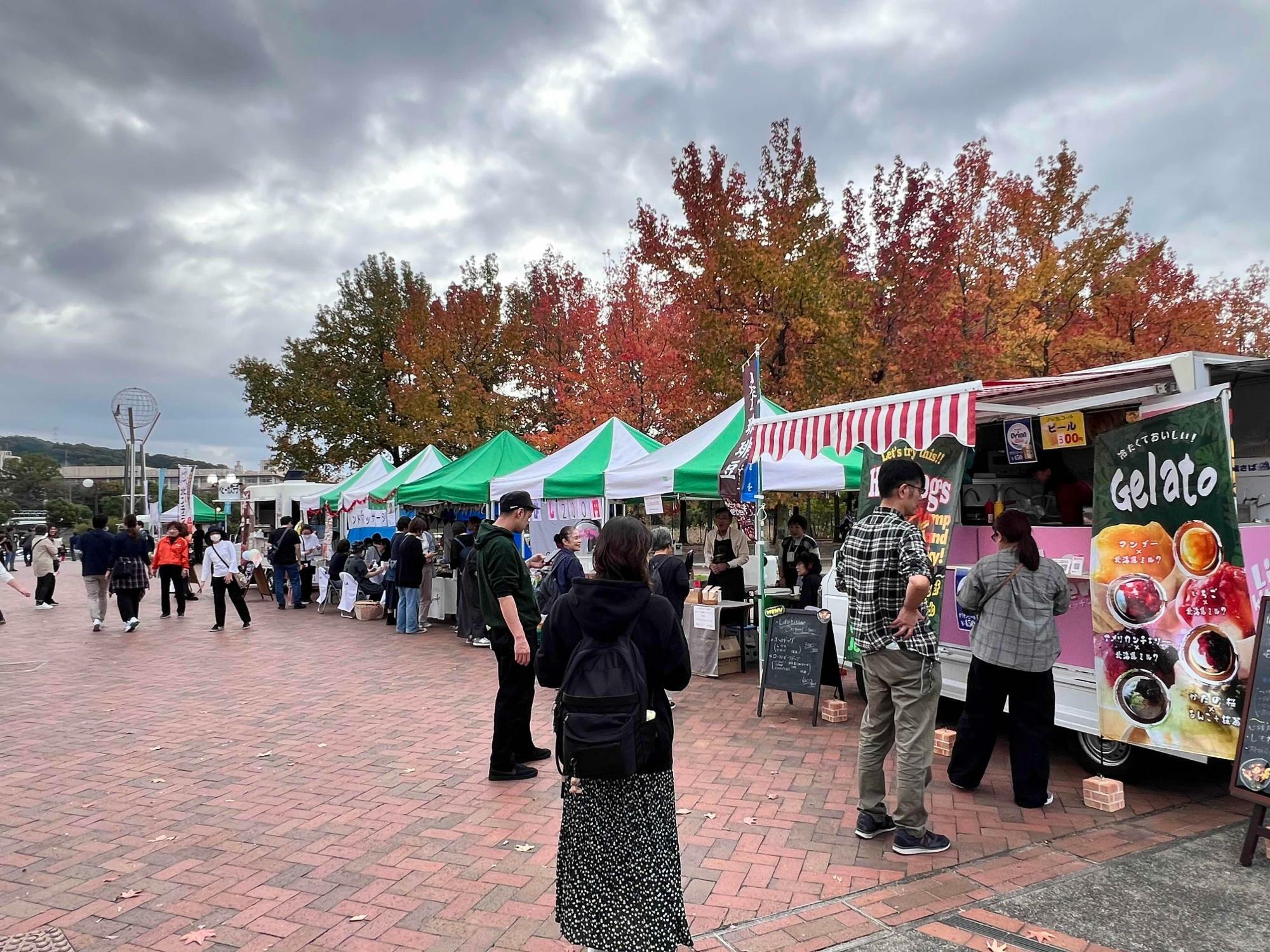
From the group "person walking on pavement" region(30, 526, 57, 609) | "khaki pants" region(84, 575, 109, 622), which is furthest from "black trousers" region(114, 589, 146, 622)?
"person walking on pavement" region(30, 526, 57, 609)

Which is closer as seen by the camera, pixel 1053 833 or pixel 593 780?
pixel 593 780

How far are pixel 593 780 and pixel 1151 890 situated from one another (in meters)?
2.60

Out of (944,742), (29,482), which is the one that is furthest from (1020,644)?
(29,482)

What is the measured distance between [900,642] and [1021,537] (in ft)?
3.76

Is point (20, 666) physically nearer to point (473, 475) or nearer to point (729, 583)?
point (473, 475)

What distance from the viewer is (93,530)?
40.1 feet

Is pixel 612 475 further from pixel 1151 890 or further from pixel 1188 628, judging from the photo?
pixel 1151 890

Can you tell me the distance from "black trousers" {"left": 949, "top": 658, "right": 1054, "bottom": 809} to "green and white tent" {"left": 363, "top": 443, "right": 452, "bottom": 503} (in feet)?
38.3

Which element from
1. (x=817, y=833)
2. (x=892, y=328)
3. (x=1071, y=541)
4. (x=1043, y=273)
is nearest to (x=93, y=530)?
(x=817, y=833)

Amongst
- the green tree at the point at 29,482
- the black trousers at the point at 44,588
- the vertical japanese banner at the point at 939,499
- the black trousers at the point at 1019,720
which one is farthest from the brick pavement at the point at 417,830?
the green tree at the point at 29,482

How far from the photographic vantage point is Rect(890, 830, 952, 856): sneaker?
371 centimetres

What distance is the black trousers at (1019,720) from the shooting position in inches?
168

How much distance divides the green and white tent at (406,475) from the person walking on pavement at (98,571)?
4.36 metres

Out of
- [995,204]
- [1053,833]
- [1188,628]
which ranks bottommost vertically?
[1053,833]
